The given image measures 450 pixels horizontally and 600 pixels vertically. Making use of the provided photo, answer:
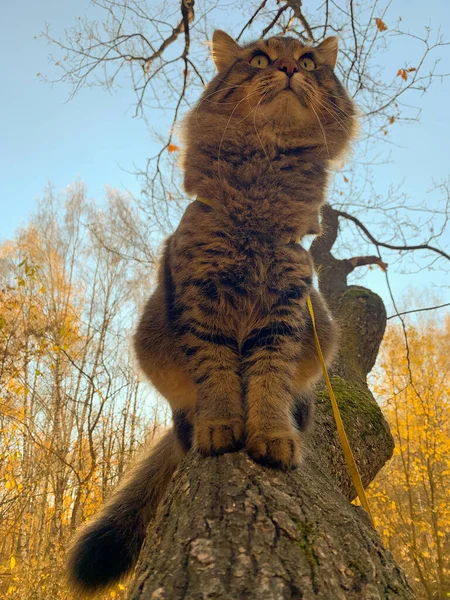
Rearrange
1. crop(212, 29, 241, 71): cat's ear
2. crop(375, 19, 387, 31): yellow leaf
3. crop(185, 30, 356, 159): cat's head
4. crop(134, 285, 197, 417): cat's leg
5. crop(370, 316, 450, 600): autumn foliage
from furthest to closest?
crop(370, 316, 450, 600): autumn foliage < crop(375, 19, 387, 31): yellow leaf < crop(212, 29, 241, 71): cat's ear < crop(185, 30, 356, 159): cat's head < crop(134, 285, 197, 417): cat's leg

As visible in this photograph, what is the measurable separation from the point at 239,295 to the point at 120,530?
99cm

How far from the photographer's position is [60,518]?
4.67 m

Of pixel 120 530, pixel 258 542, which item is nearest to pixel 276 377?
pixel 258 542

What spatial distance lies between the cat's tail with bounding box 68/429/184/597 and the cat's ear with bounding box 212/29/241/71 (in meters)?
2.05

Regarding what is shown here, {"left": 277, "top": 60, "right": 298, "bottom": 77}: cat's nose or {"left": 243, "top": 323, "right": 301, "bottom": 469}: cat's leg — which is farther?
{"left": 277, "top": 60, "right": 298, "bottom": 77}: cat's nose

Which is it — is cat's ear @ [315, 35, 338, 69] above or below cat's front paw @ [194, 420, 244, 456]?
above

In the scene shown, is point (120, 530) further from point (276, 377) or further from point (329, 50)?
point (329, 50)

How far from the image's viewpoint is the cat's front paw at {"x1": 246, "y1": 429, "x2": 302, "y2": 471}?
1.29 meters

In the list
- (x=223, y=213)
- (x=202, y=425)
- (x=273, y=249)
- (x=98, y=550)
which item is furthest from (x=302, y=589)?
(x=223, y=213)

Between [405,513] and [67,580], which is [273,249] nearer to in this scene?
[67,580]

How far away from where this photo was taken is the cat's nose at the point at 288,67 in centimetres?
203

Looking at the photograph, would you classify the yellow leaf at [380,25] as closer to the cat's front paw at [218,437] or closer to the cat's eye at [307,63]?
the cat's eye at [307,63]

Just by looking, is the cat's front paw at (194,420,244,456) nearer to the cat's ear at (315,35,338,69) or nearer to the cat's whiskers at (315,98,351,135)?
the cat's whiskers at (315,98,351,135)

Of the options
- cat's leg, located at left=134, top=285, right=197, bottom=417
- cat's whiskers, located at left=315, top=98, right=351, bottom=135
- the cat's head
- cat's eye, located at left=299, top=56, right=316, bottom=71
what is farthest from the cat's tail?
cat's eye, located at left=299, top=56, right=316, bottom=71
